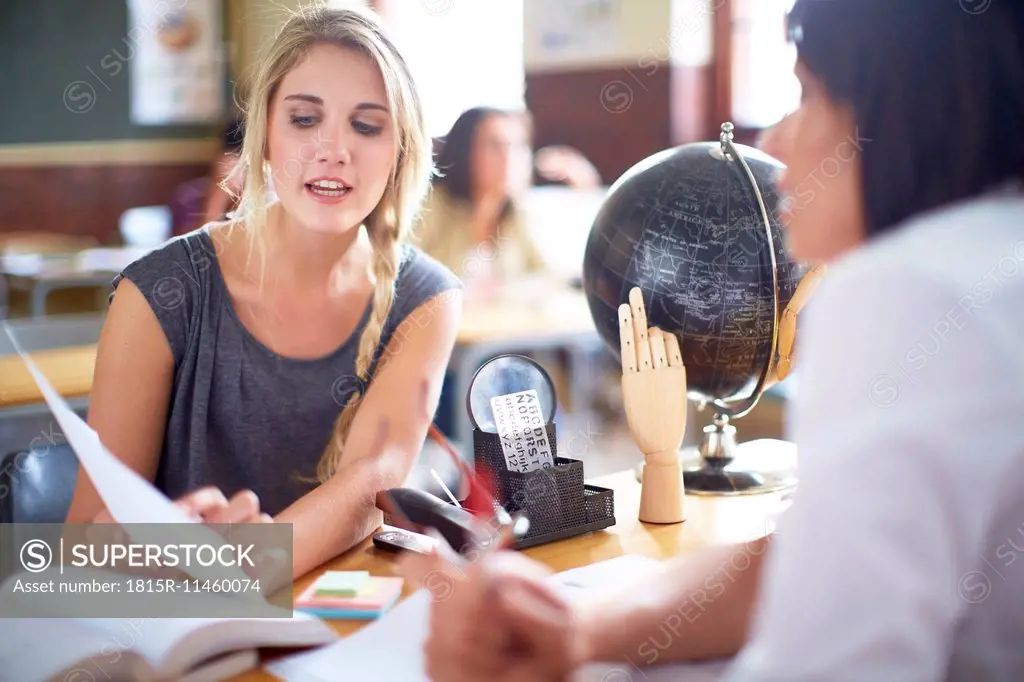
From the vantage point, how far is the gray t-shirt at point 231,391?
1736 mm

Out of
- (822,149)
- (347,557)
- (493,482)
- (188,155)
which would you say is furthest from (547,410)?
(188,155)

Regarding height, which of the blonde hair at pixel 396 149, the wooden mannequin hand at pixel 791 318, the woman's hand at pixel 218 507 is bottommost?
the woman's hand at pixel 218 507

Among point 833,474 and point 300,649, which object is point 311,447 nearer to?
point 300,649

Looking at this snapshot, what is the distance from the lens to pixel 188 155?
7551mm

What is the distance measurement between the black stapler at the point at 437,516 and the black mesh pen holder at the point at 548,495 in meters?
Answer: 0.11

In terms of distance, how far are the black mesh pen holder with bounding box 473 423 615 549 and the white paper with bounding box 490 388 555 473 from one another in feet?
0.03

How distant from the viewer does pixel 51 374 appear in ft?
8.42

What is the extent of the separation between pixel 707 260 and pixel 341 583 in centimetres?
68

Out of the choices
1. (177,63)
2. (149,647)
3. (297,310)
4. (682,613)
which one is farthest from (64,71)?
(682,613)

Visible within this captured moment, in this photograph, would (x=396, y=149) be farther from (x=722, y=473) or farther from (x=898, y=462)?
(x=898, y=462)

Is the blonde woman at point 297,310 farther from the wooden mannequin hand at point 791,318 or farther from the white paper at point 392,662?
the wooden mannequin hand at point 791,318

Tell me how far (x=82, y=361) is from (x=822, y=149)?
225 cm

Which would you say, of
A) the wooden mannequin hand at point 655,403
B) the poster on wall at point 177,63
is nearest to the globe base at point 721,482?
the wooden mannequin hand at point 655,403

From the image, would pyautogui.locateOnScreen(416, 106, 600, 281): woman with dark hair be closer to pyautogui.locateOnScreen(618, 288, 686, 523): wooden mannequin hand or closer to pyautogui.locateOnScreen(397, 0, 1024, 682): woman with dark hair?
pyautogui.locateOnScreen(618, 288, 686, 523): wooden mannequin hand
